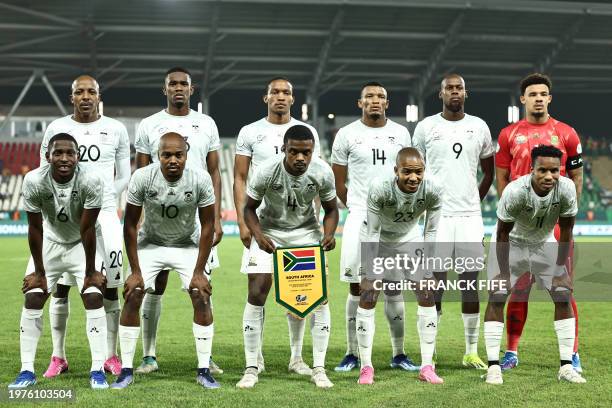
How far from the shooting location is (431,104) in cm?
3716

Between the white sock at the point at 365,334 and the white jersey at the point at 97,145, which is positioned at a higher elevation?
the white jersey at the point at 97,145

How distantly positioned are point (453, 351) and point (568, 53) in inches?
1108

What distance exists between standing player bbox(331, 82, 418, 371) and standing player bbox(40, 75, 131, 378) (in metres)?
1.83

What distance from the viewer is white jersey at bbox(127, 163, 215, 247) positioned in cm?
573

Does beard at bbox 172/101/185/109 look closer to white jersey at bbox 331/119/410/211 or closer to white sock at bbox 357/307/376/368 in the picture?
white jersey at bbox 331/119/410/211

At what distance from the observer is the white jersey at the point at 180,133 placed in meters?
6.61

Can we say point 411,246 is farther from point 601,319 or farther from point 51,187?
point 601,319

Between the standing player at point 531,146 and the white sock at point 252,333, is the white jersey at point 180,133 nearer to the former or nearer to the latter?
the white sock at point 252,333

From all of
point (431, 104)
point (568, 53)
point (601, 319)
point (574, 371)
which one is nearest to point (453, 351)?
point (574, 371)

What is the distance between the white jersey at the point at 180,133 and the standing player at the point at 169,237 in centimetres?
81

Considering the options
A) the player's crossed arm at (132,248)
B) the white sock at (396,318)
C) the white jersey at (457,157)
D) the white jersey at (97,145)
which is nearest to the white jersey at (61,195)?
the player's crossed arm at (132,248)

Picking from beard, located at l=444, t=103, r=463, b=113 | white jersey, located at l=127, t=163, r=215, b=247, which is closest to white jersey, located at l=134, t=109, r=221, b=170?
white jersey, located at l=127, t=163, r=215, b=247

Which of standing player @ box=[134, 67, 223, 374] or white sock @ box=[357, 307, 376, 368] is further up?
standing player @ box=[134, 67, 223, 374]

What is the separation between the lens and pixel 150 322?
6.42m
